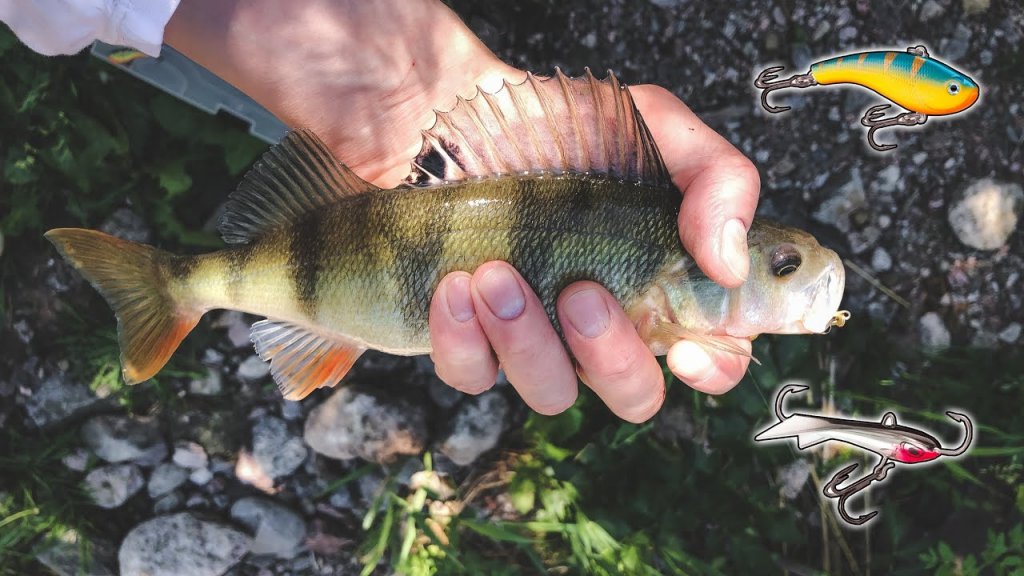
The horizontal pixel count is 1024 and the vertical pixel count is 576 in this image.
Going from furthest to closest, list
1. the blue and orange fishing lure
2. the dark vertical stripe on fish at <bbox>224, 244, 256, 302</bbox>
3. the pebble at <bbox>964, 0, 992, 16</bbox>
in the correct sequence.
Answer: the pebble at <bbox>964, 0, 992, 16</bbox>, the blue and orange fishing lure, the dark vertical stripe on fish at <bbox>224, 244, 256, 302</bbox>

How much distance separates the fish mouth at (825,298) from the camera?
7.57 ft

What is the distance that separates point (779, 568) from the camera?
3.55m

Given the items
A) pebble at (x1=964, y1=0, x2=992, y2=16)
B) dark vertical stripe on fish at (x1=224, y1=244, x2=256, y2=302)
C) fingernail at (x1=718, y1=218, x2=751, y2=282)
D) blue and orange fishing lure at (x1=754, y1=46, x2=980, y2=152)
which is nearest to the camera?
fingernail at (x1=718, y1=218, x2=751, y2=282)

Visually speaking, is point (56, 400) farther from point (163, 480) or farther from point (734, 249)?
point (734, 249)

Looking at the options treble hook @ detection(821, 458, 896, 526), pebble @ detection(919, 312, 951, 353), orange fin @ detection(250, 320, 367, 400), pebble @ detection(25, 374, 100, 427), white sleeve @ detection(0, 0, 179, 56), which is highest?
white sleeve @ detection(0, 0, 179, 56)

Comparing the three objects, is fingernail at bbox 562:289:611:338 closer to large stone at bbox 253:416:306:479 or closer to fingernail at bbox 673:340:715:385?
fingernail at bbox 673:340:715:385

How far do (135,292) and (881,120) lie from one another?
11.4 feet

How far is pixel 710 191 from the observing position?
93.2 inches

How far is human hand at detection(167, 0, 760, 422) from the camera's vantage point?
234cm

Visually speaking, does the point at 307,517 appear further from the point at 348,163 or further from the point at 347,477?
the point at 348,163

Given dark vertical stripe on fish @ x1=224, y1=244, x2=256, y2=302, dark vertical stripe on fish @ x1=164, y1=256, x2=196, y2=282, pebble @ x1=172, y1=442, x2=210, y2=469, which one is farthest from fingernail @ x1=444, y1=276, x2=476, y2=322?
pebble @ x1=172, y1=442, x2=210, y2=469

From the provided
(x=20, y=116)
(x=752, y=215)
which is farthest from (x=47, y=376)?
(x=752, y=215)

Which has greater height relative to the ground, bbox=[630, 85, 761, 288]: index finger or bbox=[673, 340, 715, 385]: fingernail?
bbox=[630, 85, 761, 288]: index finger

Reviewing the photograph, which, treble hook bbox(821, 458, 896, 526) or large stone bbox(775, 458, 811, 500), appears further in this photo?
large stone bbox(775, 458, 811, 500)
